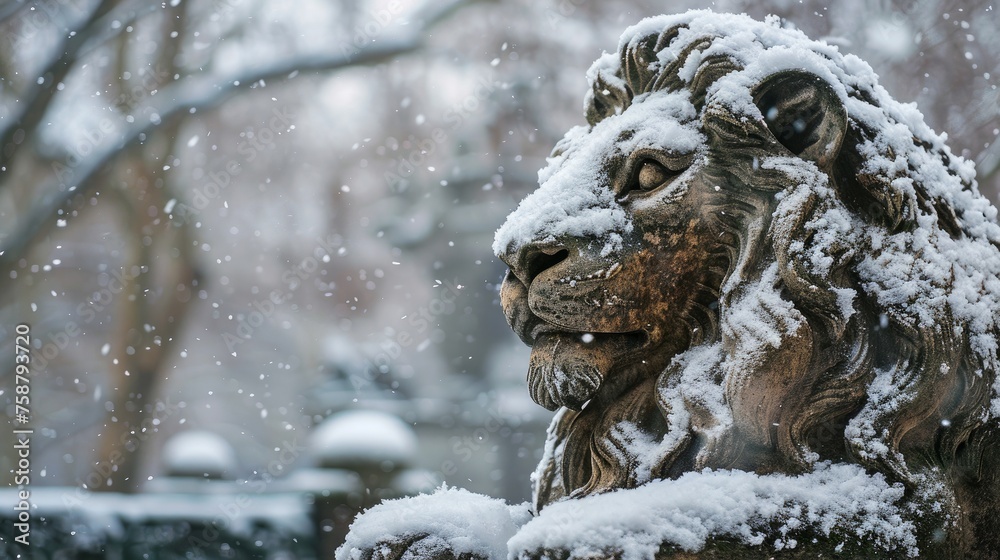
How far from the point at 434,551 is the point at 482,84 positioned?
8.72 meters

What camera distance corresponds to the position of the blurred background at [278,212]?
8.59 m

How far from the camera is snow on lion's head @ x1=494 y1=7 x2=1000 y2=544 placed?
5.26 feet

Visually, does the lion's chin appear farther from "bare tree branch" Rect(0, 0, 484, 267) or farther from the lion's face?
"bare tree branch" Rect(0, 0, 484, 267)

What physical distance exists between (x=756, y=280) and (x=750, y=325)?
0.31 feet

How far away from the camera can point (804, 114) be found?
5.63 ft

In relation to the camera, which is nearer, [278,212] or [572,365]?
[572,365]

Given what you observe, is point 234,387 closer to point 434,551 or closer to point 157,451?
point 157,451

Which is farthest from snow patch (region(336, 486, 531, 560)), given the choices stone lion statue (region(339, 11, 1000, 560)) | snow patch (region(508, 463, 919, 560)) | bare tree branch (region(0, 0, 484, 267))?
bare tree branch (region(0, 0, 484, 267))

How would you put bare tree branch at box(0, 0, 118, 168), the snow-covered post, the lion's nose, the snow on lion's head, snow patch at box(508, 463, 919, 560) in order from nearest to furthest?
1. snow patch at box(508, 463, 919, 560)
2. the snow on lion's head
3. the lion's nose
4. the snow-covered post
5. bare tree branch at box(0, 0, 118, 168)

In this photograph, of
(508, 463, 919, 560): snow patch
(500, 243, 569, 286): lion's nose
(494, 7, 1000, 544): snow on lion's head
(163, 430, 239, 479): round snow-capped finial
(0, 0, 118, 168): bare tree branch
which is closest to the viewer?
(508, 463, 919, 560): snow patch

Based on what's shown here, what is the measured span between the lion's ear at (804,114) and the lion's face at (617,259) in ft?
0.47

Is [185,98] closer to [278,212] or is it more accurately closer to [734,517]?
[278,212]

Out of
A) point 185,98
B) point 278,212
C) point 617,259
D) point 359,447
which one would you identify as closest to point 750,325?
point 617,259

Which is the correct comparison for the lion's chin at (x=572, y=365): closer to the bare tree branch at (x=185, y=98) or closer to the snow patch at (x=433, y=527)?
the snow patch at (x=433, y=527)
